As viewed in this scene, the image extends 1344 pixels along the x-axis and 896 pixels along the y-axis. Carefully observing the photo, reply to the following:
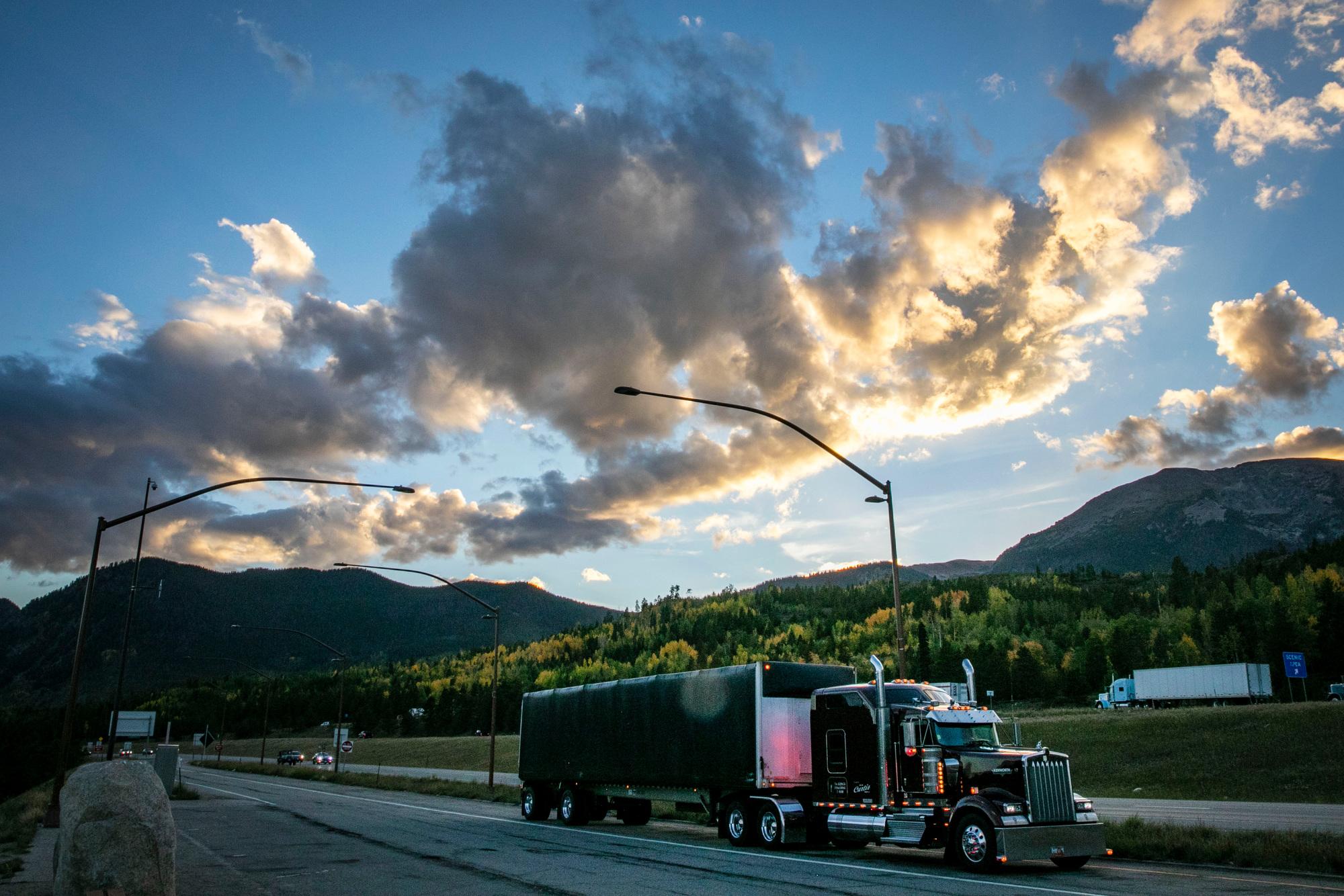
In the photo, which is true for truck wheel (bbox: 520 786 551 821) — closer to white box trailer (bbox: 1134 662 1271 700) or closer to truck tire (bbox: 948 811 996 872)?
truck tire (bbox: 948 811 996 872)

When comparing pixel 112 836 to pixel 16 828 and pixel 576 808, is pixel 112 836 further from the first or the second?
pixel 576 808

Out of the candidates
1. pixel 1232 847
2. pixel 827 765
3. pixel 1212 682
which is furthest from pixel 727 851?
pixel 1212 682

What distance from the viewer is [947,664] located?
147m

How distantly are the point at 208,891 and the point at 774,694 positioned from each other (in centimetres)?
1146

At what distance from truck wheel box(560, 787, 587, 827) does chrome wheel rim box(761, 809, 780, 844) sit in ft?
30.0

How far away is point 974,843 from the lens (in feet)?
54.0

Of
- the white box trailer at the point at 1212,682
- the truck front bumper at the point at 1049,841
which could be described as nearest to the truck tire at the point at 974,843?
the truck front bumper at the point at 1049,841

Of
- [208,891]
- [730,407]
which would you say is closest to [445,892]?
[208,891]

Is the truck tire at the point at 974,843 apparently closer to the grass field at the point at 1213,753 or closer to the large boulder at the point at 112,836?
the large boulder at the point at 112,836

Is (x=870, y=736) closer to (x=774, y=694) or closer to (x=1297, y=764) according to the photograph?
(x=774, y=694)

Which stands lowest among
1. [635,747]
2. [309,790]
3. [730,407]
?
[309,790]

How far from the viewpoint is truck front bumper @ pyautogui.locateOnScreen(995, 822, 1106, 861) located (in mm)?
15844

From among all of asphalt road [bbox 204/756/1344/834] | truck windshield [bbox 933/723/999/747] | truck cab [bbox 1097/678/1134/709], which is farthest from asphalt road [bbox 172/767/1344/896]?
truck cab [bbox 1097/678/1134/709]

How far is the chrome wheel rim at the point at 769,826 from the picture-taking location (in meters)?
20.3
